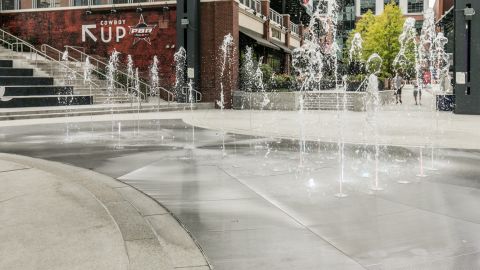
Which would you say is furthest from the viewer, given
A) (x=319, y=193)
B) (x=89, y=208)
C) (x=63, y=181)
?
(x=63, y=181)

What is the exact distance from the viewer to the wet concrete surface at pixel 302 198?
14.4 feet

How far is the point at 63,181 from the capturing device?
288 inches

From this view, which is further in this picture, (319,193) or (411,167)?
(411,167)

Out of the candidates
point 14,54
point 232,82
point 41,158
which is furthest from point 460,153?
point 14,54

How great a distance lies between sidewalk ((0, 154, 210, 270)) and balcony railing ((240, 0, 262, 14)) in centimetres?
2958

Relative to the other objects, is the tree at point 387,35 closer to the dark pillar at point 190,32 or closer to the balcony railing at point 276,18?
the balcony railing at point 276,18

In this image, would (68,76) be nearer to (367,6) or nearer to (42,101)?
(42,101)

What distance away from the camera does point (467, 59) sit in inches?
885

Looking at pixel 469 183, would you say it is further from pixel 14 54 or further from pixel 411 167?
pixel 14 54

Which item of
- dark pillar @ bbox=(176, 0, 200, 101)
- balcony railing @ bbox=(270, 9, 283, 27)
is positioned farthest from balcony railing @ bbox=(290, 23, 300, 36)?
dark pillar @ bbox=(176, 0, 200, 101)

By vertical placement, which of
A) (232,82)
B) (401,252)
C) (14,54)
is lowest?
(401,252)

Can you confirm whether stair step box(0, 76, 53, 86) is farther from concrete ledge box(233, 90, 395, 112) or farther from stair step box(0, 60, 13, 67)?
concrete ledge box(233, 90, 395, 112)

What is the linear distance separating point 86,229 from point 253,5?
35572 millimetres

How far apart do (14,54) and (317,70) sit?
33372 mm
